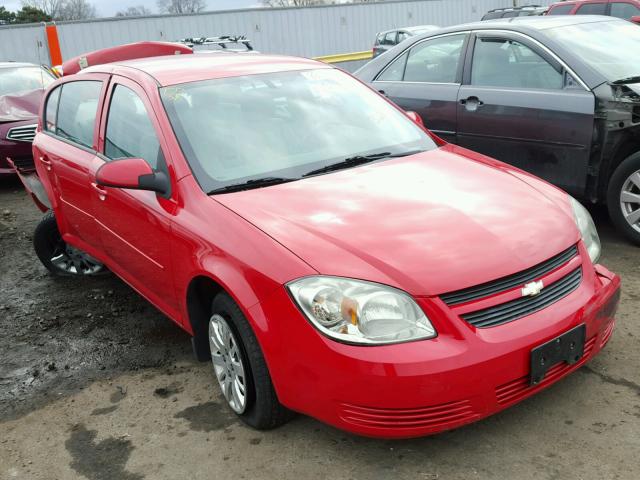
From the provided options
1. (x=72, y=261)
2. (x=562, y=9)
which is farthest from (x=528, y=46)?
(x=562, y=9)

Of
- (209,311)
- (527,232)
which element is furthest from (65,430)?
(527,232)

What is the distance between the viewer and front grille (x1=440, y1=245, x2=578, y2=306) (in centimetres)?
245

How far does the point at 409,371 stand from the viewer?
Result: 232 cm

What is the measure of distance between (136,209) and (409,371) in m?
1.84

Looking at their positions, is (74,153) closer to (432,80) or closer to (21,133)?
(432,80)

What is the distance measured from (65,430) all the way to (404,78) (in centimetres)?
428

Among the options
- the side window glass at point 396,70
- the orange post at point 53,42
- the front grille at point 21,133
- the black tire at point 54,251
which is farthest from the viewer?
the orange post at point 53,42

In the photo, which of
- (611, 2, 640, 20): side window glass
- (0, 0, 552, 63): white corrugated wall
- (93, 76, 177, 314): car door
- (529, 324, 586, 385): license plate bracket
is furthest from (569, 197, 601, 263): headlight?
(0, 0, 552, 63): white corrugated wall

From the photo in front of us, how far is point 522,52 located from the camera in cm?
516

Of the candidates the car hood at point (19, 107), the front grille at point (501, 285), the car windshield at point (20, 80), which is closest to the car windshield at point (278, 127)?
the front grille at point (501, 285)

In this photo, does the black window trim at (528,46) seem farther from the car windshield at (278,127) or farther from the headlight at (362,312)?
the headlight at (362,312)

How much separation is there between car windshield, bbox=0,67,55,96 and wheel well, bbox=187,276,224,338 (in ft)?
22.8

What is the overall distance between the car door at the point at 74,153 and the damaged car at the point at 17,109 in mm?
2902

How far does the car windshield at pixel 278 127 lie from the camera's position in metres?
3.23
